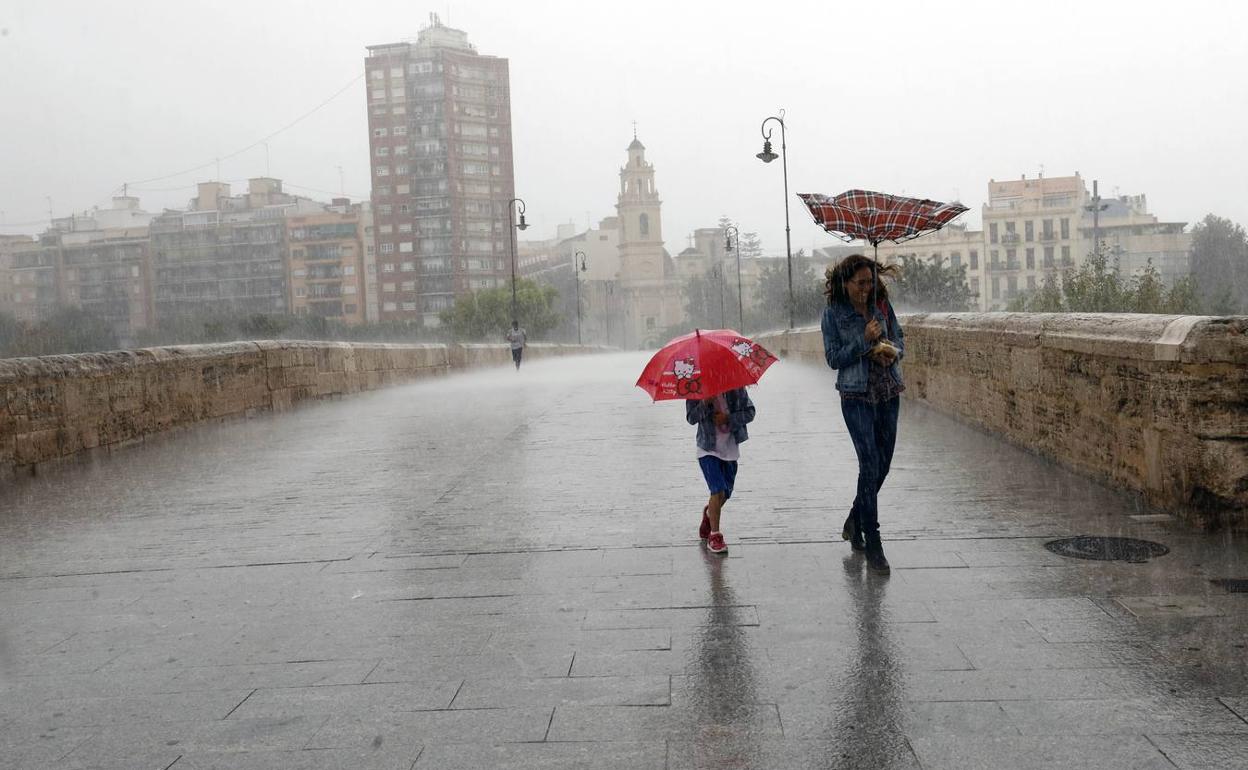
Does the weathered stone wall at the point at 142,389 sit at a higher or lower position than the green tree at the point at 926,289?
lower

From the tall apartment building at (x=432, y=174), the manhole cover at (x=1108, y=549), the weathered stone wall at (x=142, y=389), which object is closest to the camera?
the manhole cover at (x=1108, y=549)

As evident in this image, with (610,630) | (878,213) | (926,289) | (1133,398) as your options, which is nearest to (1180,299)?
(926,289)

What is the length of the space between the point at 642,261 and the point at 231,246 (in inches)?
2061

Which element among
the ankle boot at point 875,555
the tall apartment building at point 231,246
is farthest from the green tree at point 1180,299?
the tall apartment building at point 231,246

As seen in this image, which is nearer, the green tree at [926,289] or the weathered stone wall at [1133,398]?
the weathered stone wall at [1133,398]

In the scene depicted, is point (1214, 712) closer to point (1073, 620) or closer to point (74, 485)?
point (1073, 620)

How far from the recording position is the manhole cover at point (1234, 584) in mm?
4410

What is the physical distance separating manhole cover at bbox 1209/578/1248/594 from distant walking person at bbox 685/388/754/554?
7.03 ft

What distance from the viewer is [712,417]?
18.5 feet

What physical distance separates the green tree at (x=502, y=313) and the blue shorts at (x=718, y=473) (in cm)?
8891

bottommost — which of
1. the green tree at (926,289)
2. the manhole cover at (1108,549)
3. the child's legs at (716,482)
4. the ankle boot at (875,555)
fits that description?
the manhole cover at (1108,549)

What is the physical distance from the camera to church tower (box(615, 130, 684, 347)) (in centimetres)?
14112

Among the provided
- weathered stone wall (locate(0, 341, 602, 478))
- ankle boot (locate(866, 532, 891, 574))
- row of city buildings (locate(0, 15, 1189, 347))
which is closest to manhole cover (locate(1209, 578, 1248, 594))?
ankle boot (locate(866, 532, 891, 574))

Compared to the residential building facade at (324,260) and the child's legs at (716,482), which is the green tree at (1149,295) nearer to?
the child's legs at (716,482)
